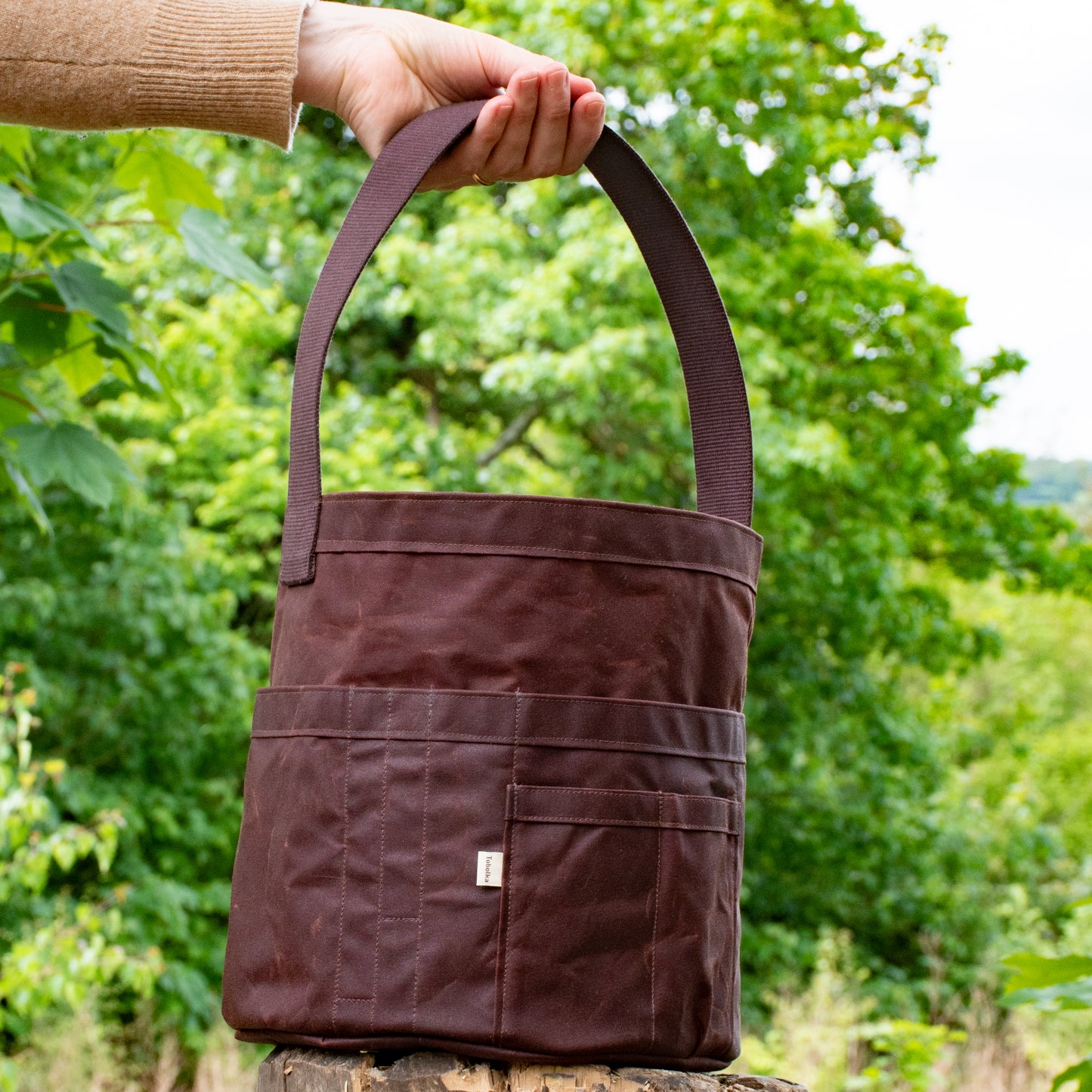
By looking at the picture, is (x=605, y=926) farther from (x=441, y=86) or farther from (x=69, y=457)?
(x=69, y=457)

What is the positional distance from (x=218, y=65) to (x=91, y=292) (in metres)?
0.54

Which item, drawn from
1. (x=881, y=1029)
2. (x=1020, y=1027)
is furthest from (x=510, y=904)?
(x=1020, y=1027)

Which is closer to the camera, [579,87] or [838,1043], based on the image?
[579,87]

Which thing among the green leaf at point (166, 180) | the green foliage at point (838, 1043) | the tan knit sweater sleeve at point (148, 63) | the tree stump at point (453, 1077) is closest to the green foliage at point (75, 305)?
the green leaf at point (166, 180)

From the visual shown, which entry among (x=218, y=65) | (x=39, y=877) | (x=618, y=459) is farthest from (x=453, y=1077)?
→ (x=618, y=459)

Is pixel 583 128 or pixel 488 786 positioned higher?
pixel 583 128

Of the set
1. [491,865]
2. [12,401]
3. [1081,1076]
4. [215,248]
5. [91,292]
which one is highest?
[215,248]

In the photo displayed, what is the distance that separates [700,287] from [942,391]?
615 cm

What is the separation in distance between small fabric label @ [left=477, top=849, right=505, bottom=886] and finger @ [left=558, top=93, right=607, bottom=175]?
2.02 ft

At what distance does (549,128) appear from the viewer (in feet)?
3.73

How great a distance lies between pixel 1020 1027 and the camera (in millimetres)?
6684

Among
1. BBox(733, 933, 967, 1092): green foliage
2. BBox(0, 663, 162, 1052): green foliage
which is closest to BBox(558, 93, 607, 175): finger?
BBox(0, 663, 162, 1052): green foliage

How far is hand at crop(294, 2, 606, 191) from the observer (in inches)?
44.1

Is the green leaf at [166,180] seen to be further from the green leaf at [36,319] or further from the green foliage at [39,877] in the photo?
the green foliage at [39,877]
